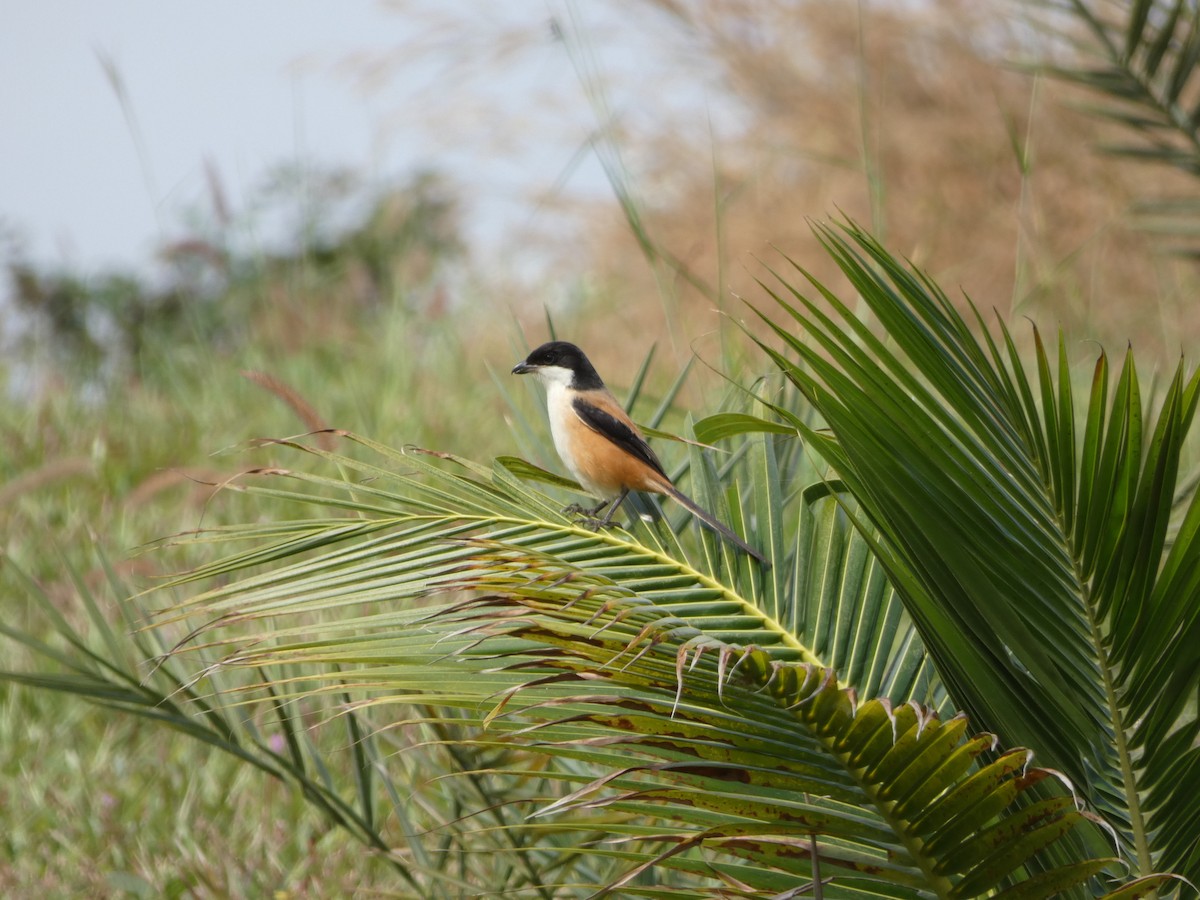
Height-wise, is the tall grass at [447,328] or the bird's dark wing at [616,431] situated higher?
the bird's dark wing at [616,431]

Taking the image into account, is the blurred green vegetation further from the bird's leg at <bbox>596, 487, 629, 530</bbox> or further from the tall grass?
the bird's leg at <bbox>596, 487, 629, 530</bbox>

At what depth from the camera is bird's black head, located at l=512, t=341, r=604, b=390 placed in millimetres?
4059

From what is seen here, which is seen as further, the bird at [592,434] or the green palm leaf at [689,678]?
the bird at [592,434]

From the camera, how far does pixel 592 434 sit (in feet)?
12.1

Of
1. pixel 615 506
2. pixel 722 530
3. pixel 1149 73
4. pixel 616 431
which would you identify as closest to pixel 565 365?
pixel 616 431

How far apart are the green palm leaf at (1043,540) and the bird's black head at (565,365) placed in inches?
83.8

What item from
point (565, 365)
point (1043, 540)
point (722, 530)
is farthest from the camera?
point (565, 365)

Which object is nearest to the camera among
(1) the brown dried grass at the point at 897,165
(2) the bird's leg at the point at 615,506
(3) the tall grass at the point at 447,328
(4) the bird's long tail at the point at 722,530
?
(4) the bird's long tail at the point at 722,530

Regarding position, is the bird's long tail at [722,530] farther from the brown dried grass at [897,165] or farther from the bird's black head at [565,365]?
the brown dried grass at [897,165]

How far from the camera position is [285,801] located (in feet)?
14.2

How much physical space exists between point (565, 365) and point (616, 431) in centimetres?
61

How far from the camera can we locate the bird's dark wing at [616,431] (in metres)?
3.28

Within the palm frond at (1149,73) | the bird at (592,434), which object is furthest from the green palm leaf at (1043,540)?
the palm frond at (1149,73)

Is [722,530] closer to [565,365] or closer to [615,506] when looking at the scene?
[615,506]
